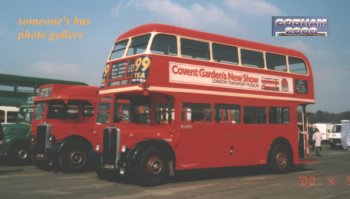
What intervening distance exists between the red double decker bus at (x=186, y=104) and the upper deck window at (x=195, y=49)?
0.03 meters

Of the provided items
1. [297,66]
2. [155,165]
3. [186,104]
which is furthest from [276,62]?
[155,165]

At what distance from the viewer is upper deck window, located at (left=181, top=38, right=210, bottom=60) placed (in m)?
11.5

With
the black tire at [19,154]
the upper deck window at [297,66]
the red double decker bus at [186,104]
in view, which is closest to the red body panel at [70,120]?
the black tire at [19,154]

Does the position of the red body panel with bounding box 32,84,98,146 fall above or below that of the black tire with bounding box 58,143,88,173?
above

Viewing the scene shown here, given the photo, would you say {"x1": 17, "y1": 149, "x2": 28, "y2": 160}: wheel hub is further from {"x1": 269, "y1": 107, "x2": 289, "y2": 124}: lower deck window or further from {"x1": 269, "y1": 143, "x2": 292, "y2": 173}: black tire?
{"x1": 269, "y1": 107, "x2": 289, "y2": 124}: lower deck window

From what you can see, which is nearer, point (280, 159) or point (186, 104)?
point (186, 104)

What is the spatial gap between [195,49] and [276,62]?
366 cm

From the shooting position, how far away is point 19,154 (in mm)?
16375

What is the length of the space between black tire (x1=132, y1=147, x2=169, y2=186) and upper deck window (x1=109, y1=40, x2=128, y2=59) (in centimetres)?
302

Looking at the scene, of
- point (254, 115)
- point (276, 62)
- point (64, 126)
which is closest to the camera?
point (254, 115)

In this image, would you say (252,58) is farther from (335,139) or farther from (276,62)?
(335,139)

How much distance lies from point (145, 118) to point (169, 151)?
1.31 m

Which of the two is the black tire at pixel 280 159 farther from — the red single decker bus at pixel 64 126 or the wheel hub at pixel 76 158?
the wheel hub at pixel 76 158

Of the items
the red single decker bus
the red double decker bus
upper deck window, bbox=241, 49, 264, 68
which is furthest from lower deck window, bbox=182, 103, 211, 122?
the red single decker bus
